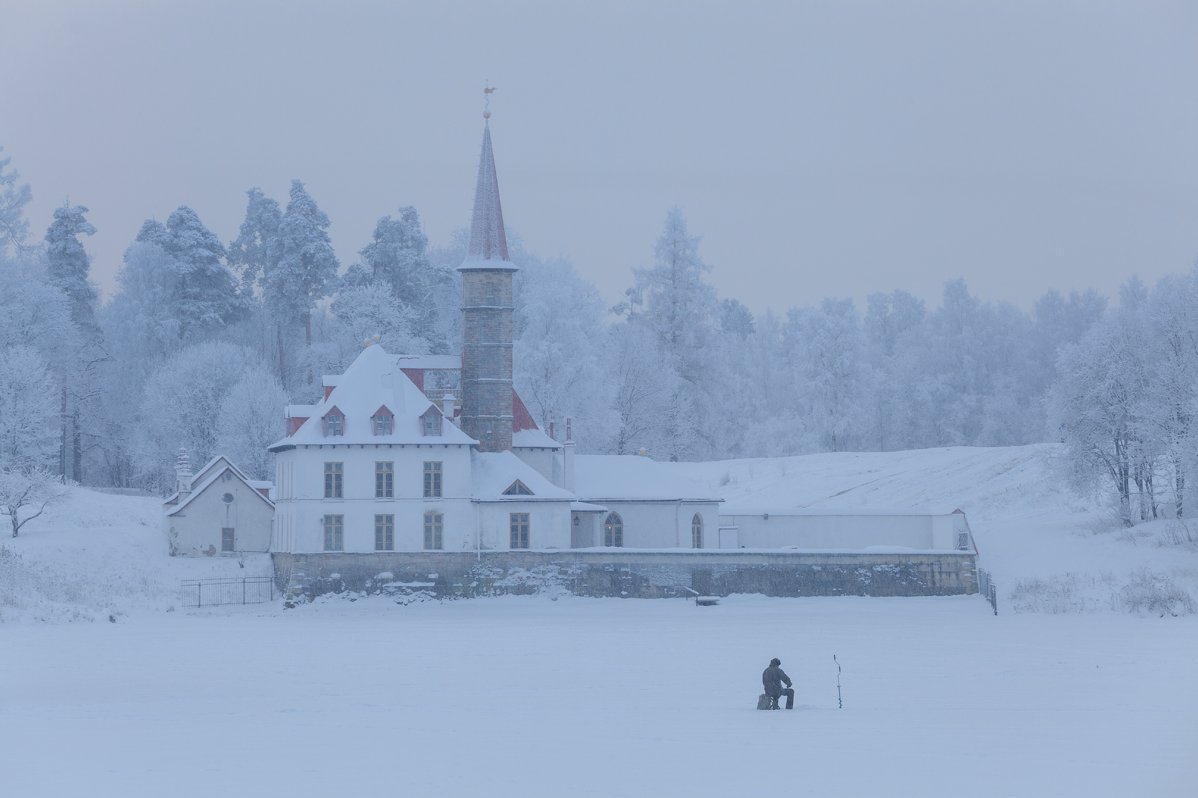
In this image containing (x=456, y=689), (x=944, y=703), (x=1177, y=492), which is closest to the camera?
(x=944, y=703)

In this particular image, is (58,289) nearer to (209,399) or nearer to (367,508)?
(209,399)

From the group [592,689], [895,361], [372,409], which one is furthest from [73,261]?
[592,689]

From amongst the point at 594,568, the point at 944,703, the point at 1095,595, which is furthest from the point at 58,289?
the point at 944,703

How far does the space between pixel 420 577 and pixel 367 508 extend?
3.14 metres

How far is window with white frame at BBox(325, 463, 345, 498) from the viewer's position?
56344 millimetres

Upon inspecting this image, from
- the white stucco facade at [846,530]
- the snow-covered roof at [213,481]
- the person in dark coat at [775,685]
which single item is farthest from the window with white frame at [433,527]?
the person in dark coat at [775,685]

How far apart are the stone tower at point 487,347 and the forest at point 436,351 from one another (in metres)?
19.2

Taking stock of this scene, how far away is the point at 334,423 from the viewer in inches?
2223

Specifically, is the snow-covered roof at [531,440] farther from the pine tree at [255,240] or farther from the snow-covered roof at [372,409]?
the pine tree at [255,240]

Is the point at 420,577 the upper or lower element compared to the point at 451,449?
lower

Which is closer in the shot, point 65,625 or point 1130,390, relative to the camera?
point 65,625

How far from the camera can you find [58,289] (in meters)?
90.1

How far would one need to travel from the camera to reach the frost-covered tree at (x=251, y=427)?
82.1m

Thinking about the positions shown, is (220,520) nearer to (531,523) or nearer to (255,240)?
(531,523)
